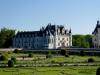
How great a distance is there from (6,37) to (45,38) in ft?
50.4

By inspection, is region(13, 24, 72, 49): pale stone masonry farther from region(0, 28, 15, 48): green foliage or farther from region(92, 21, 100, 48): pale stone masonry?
region(92, 21, 100, 48): pale stone masonry

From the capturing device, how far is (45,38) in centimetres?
8356

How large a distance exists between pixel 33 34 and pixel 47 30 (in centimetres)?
482

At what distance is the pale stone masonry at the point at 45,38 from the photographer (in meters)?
83.8

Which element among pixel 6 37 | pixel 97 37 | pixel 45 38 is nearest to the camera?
pixel 97 37

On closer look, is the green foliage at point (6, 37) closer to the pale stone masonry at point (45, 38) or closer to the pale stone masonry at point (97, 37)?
the pale stone masonry at point (45, 38)

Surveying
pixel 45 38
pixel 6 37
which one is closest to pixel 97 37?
pixel 45 38

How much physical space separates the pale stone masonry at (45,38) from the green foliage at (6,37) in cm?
278

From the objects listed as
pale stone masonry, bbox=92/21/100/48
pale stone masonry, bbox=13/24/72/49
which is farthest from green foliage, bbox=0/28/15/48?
pale stone masonry, bbox=92/21/100/48

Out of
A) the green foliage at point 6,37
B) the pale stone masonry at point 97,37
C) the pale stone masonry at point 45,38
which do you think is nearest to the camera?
the pale stone masonry at point 97,37

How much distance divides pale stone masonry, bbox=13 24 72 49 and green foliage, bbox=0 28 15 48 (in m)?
2.78

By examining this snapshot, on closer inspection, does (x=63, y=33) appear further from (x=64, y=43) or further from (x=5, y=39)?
(x=5, y=39)

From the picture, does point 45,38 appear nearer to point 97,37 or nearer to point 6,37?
point 97,37

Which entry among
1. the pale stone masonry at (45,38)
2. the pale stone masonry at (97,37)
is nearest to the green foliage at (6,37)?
the pale stone masonry at (45,38)
